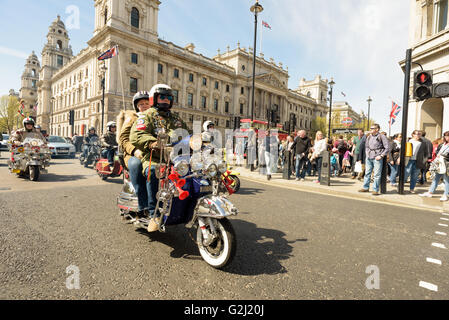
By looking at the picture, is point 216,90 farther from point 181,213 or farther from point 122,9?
point 181,213

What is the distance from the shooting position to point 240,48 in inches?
2222

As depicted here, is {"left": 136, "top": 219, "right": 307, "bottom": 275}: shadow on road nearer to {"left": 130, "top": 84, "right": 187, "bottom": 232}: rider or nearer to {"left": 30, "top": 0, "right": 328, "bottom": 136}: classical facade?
{"left": 130, "top": 84, "right": 187, "bottom": 232}: rider

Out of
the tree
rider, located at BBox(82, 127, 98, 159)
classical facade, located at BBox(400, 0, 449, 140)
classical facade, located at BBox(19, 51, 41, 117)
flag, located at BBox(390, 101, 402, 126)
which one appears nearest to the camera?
rider, located at BBox(82, 127, 98, 159)

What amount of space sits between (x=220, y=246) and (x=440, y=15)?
1756cm

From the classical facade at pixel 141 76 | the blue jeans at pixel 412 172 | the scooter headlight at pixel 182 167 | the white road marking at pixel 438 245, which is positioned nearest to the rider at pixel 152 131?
the scooter headlight at pixel 182 167

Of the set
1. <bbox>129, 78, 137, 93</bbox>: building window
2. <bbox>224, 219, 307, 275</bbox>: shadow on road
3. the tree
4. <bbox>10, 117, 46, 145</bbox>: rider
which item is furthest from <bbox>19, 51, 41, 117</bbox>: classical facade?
<bbox>224, 219, 307, 275</bbox>: shadow on road

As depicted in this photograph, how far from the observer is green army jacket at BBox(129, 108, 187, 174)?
9.43ft

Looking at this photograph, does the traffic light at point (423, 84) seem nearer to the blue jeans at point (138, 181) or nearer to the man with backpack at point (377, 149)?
the man with backpack at point (377, 149)

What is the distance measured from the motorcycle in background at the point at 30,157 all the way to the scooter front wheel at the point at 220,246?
724 centimetres

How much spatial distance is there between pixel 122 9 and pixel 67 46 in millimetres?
44422

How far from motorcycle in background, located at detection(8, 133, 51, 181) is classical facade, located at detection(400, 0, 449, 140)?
1717 cm

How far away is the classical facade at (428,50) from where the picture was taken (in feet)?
39.9

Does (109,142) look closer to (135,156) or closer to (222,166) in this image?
(135,156)

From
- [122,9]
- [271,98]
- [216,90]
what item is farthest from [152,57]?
[271,98]
